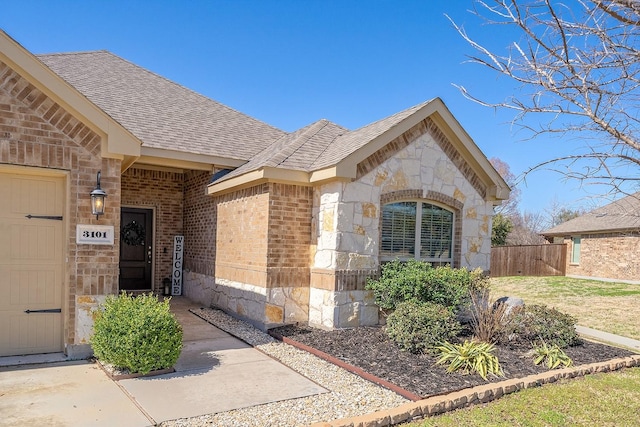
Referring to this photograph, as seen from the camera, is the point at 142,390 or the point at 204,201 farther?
the point at 204,201

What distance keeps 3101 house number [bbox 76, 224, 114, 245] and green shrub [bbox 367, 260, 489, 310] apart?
457cm

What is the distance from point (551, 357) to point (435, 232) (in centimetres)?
344

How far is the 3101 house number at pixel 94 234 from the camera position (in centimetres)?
624

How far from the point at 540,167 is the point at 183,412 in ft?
13.3

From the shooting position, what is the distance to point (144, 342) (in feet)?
17.7

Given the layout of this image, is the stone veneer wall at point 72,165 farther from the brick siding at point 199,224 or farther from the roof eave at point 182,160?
the brick siding at point 199,224

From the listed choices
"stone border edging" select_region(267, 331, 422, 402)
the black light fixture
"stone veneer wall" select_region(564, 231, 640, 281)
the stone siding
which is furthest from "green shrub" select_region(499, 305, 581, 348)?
"stone veneer wall" select_region(564, 231, 640, 281)

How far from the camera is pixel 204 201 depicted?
36.2 ft

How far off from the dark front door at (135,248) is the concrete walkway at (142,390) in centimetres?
537

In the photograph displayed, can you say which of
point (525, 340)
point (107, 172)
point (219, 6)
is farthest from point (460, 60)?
point (219, 6)

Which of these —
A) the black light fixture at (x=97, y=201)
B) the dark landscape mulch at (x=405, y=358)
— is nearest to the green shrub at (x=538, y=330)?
the dark landscape mulch at (x=405, y=358)

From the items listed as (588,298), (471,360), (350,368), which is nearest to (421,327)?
(471,360)

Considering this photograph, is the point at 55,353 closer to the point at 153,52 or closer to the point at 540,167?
the point at 540,167

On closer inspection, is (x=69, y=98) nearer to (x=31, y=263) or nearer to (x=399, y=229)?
(x=31, y=263)
